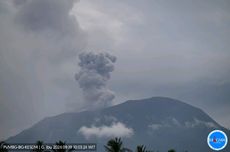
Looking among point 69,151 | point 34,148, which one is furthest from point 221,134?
point 34,148

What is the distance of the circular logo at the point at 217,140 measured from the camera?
20.8 m

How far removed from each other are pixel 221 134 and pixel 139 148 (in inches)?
1691

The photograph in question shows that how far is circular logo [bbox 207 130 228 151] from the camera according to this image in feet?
68.1

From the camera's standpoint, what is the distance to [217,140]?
2114 centimetres

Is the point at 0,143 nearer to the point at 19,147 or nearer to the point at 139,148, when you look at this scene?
the point at 19,147

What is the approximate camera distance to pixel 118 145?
207 ft

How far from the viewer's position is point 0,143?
7012cm

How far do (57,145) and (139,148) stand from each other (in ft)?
46.5

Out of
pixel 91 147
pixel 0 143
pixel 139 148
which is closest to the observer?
pixel 91 147

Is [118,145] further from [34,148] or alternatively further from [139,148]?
[34,148]

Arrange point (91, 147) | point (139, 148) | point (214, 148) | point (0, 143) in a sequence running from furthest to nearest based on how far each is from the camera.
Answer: point (0, 143) < point (139, 148) < point (91, 147) < point (214, 148)

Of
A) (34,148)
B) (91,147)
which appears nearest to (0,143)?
(34,148)

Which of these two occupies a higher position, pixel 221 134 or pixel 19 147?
pixel 19 147

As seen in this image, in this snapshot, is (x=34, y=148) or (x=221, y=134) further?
(x=34, y=148)
